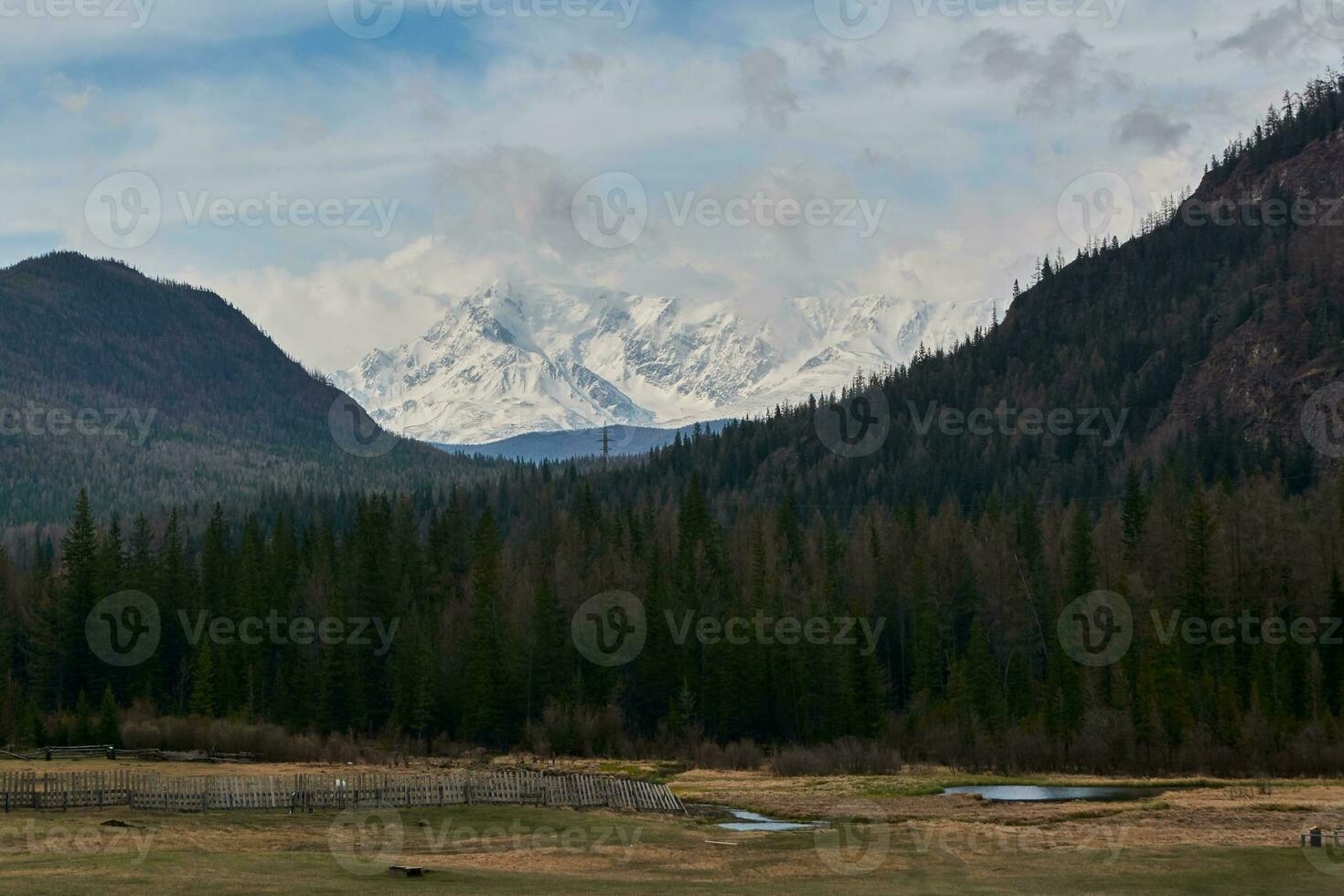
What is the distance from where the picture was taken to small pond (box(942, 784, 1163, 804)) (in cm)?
8438

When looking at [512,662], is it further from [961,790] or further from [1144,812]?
Answer: [1144,812]

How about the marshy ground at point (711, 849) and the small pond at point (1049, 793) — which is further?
the small pond at point (1049, 793)

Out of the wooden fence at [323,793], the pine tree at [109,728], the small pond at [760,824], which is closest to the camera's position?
the wooden fence at [323,793]

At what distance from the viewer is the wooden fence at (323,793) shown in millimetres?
68188

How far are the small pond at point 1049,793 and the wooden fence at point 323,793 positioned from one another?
1905 centimetres

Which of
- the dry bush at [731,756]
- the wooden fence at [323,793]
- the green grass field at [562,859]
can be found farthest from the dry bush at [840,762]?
the green grass field at [562,859]

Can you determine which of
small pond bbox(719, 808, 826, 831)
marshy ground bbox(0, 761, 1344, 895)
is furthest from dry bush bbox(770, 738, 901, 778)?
small pond bbox(719, 808, 826, 831)

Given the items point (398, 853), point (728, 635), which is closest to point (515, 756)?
point (728, 635)

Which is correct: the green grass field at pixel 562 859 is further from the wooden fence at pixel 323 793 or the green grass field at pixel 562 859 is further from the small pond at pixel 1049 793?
the small pond at pixel 1049 793

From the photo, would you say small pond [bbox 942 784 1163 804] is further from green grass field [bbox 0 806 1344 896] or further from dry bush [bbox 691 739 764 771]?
dry bush [bbox 691 739 764 771]

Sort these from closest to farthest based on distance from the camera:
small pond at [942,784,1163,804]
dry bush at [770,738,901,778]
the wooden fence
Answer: the wooden fence < small pond at [942,784,1163,804] < dry bush at [770,738,901,778]

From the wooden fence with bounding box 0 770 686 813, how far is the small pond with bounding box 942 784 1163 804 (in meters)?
19.1

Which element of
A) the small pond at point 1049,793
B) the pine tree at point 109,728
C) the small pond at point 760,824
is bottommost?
the small pond at point 760,824

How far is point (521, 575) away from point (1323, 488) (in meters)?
84.1
